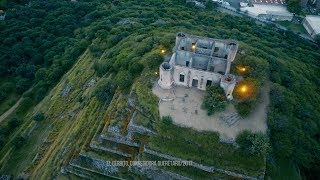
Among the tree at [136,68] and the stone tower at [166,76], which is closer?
the stone tower at [166,76]

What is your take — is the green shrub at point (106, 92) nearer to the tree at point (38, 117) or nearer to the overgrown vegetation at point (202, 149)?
the tree at point (38, 117)

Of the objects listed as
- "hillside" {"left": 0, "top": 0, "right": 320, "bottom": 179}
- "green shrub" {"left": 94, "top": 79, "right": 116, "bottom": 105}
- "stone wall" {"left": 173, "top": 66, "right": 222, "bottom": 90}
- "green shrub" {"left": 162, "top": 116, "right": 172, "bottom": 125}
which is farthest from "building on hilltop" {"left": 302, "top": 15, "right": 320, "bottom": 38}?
"green shrub" {"left": 162, "top": 116, "right": 172, "bottom": 125}

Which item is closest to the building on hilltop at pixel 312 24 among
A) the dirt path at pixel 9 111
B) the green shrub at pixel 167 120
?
the green shrub at pixel 167 120

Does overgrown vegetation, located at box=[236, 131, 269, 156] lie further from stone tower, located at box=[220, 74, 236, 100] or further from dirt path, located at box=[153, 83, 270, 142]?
stone tower, located at box=[220, 74, 236, 100]

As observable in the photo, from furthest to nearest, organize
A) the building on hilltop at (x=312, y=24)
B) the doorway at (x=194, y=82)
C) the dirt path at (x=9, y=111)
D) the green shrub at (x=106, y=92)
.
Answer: the building on hilltop at (x=312, y=24), the dirt path at (x=9, y=111), the green shrub at (x=106, y=92), the doorway at (x=194, y=82)

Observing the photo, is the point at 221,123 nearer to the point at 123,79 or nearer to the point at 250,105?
the point at 250,105

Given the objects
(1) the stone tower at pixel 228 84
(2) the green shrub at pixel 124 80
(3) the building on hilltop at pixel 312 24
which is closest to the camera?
(1) the stone tower at pixel 228 84
